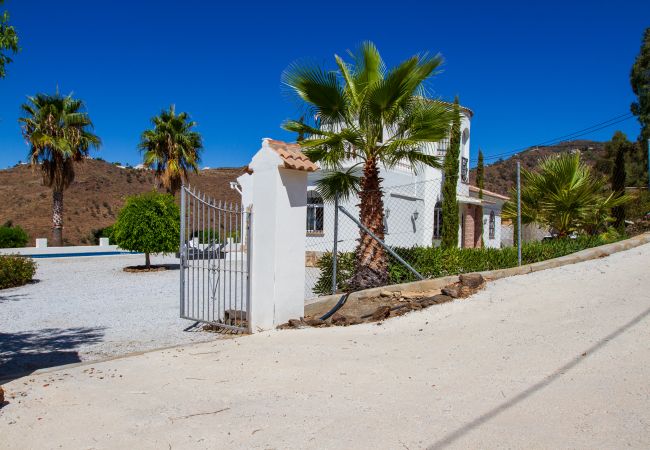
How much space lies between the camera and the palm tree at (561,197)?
523 inches

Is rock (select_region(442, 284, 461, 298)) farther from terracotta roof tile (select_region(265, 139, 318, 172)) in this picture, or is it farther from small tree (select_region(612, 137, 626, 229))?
small tree (select_region(612, 137, 626, 229))

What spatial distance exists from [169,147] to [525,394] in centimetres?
2426

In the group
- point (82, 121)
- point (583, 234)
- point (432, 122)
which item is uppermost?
point (82, 121)

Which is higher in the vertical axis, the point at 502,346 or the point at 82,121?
the point at 82,121

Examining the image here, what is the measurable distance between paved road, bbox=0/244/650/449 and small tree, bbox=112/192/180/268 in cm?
1179

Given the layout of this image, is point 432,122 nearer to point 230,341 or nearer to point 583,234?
point 230,341

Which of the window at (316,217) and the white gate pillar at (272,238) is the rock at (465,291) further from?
the window at (316,217)

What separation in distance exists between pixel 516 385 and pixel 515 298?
3.99 metres

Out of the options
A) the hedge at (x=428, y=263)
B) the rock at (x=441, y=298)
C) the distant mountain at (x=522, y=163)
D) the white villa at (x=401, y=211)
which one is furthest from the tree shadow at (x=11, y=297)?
the distant mountain at (x=522, y=163)

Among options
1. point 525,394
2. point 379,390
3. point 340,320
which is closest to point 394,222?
point 340,320

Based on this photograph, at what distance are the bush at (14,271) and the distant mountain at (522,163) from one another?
3825 centimetres

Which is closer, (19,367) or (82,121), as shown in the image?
(19,367)

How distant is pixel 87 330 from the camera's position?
8.61m

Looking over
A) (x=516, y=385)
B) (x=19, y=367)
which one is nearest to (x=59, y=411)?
(x=19, y=367)
